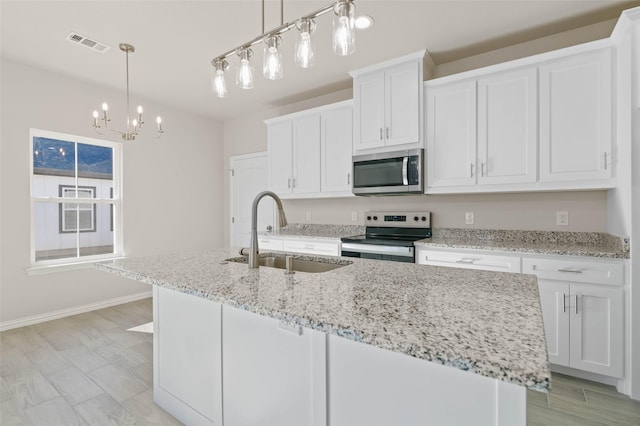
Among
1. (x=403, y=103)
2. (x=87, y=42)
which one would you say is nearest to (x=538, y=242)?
(x=403, y=103)

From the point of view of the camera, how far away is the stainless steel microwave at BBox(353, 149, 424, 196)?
3008 mm

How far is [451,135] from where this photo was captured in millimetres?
2893

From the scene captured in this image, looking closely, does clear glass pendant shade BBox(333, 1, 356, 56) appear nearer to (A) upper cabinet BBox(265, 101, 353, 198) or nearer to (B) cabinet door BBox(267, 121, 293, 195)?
(A) upper cabinet BBox(265, 101, 353, 198)

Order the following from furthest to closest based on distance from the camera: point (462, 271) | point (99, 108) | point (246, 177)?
point (246, 177), point (99, 108), point (462, 271)

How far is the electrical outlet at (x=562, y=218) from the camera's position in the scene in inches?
106

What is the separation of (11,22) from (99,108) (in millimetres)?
1339

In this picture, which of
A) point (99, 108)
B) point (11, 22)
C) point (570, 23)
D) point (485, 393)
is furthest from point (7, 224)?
point (570, 23)

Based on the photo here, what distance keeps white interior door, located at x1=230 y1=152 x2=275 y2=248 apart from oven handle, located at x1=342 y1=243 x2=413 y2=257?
1.82 metres

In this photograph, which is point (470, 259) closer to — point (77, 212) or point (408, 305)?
point (408, 305)

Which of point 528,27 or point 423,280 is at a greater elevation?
point 528,27

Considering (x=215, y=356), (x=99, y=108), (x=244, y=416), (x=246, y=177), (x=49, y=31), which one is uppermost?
(x=49, y=31)

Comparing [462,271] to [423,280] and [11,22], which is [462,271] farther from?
[11,22]

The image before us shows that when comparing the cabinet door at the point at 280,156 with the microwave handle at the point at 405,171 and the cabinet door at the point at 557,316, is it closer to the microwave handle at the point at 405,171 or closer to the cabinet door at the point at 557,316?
the microwave handle at the point at 405,171

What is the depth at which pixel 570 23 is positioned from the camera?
2.61 m
